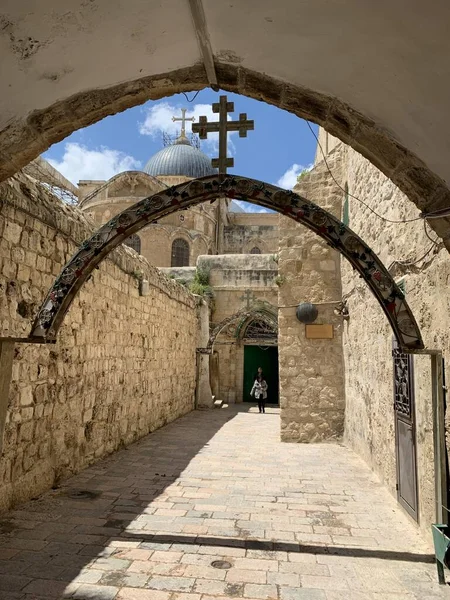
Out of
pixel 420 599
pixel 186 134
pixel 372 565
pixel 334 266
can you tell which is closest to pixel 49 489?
pixel 372 565

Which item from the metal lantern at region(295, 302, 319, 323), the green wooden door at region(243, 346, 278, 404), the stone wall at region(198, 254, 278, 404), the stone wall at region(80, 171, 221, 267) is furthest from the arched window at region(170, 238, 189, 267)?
the metal lantern at region(295, 302, 319, 323)

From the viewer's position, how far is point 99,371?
22.1 feet

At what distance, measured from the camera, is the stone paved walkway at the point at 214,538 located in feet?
9.91

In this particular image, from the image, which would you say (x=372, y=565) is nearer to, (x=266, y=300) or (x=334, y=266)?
(x=334, y=266)

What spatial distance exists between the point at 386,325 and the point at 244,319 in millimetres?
12689

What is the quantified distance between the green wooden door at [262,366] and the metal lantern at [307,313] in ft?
31.7

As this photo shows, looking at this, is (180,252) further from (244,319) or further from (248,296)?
(248,296)

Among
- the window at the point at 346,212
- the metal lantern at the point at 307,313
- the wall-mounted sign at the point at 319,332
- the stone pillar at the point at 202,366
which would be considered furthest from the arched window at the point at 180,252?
the window at the point at 346,212

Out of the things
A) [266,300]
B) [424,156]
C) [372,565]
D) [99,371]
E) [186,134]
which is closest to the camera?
[424,156]

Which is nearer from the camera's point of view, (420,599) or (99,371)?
(420,599)

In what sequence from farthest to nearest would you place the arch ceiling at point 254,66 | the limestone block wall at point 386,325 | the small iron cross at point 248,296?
the small iron cross at point 248,296 → the limestone block wall at point 386,325 → the arch ceiling at point 254,66

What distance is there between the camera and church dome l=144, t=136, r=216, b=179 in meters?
30.2

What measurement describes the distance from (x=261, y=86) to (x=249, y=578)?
10.6ft

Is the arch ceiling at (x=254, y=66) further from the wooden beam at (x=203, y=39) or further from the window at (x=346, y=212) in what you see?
the window at (x=346, y=212)
